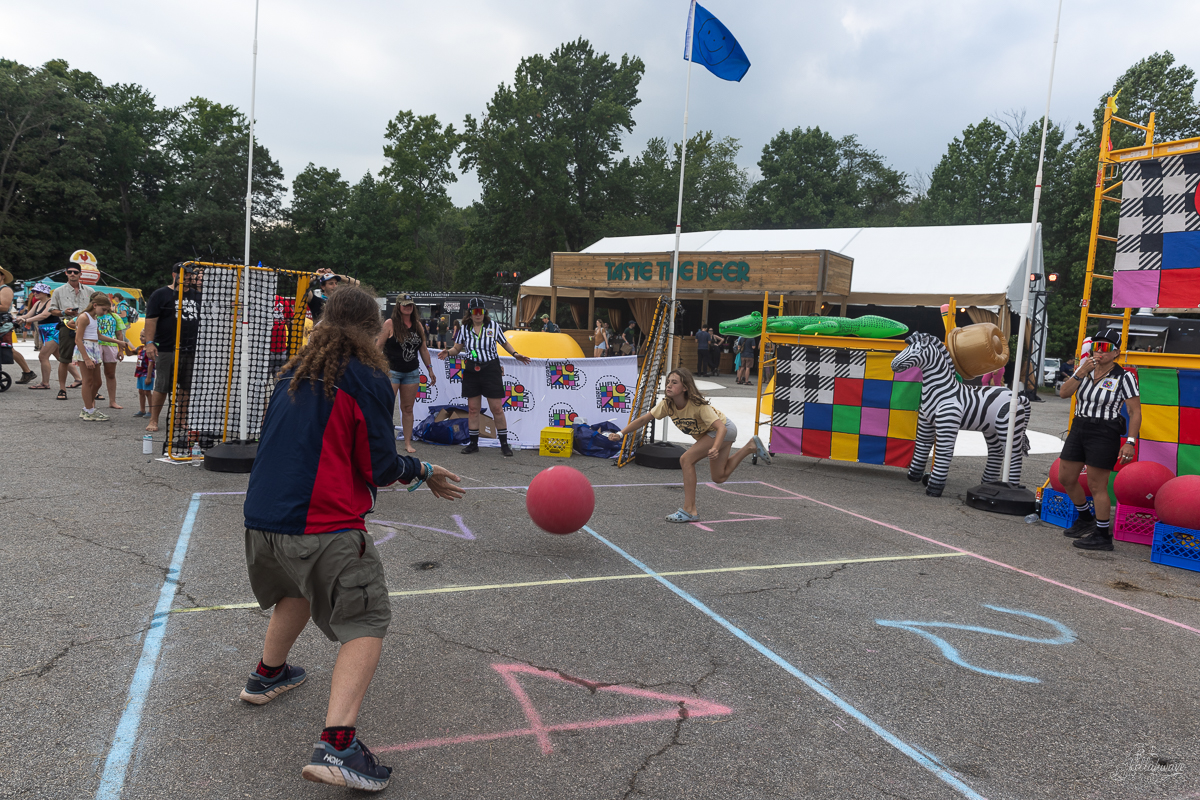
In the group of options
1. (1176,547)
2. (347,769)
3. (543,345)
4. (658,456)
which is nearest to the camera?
(347,769)

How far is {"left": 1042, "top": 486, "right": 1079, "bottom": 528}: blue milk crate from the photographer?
24.3 ft

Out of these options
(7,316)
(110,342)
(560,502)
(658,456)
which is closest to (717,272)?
(658,456)

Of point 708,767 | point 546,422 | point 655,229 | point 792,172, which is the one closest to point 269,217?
point 655,229

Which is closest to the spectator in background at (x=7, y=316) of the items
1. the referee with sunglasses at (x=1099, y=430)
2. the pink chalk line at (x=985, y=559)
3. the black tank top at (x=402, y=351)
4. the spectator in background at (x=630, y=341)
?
the black tank top at (x=402, y=351)

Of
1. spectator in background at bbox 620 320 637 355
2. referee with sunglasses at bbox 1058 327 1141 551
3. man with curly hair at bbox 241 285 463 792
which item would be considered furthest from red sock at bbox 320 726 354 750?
spectator in background at bbox 620 320 637 355

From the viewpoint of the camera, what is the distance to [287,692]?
3.37 meters

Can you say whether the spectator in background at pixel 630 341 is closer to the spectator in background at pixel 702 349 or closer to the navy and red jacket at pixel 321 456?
the spectator in background at pixel 702 349

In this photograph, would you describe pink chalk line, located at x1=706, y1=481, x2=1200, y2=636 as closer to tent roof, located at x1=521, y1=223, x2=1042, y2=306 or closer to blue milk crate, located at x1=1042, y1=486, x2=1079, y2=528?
blue milk crate, located at x1=1042, y1=486, x2=1079, y2=528

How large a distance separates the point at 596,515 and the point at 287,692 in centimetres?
388

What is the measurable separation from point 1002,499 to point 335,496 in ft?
24.3

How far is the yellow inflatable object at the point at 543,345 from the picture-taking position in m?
12.7

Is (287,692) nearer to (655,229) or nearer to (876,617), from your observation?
(876,617)

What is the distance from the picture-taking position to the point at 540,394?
10805 millimetres

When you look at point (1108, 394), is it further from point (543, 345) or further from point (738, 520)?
point (543, 345)
